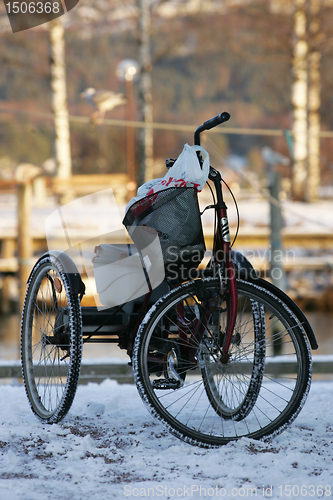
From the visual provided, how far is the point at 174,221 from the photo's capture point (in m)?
1.78

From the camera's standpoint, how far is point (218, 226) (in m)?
1.80

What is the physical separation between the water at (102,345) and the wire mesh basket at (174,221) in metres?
4.02

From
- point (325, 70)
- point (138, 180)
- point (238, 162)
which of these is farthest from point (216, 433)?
point (238, 162)

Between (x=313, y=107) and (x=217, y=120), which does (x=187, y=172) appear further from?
(x=313, y=107)

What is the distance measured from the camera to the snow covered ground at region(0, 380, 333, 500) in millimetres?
1456

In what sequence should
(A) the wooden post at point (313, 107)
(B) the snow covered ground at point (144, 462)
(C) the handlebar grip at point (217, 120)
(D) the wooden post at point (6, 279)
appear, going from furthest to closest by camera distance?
(A) the wooden post at point (313, 107) < (D) the wooden post at point (6, 279) < (C) the handlebar grip at point (217, 120) < (B) the snow covered ground at point (144, 462)

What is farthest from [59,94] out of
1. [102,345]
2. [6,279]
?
[102,345]

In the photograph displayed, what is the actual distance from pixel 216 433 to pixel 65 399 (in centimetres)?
52

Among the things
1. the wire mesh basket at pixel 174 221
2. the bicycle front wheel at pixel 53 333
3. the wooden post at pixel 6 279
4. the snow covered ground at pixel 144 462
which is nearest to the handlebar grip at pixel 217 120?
the wire mesh basket at pixel 174 221

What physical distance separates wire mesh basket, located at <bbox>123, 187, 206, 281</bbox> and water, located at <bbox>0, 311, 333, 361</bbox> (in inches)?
158

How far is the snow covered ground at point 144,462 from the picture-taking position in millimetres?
1456

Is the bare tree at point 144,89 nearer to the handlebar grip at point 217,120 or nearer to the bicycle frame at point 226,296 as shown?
the bicycle frame at point 226,296

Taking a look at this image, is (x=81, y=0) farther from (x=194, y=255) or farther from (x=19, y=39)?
(x=194, y=255)

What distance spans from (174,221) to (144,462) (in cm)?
74
